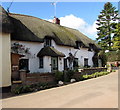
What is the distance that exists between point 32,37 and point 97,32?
84.8 ft

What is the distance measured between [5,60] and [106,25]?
30.7m

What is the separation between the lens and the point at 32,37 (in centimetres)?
1542

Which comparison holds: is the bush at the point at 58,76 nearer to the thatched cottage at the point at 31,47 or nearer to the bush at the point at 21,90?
the thatched cottage at the point at 31,47

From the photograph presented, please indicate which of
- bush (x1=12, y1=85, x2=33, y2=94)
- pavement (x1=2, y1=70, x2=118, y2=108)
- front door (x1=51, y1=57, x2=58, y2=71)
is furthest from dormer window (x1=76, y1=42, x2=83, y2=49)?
pavement (x1=2, y1=70, x2=118, y2=108)

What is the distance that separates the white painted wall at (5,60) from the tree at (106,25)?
28041mm

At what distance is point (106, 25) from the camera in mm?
36406

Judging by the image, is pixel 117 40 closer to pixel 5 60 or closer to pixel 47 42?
pixel 47 42

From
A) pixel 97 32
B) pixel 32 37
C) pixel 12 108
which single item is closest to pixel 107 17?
pixel 97 32

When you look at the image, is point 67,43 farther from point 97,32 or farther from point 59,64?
point 97,32

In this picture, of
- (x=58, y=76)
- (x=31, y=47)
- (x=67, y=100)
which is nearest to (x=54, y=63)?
(x=31, y=47)

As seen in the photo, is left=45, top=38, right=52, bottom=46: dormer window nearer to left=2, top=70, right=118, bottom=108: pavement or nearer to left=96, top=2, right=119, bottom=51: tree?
left=2, top=70, right=118, bottom=108: pavement

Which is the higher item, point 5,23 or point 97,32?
point 97,32

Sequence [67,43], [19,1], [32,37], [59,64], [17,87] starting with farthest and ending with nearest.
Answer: [67,43] → [59,64] → [32,37] → [19,1] → [17,87]

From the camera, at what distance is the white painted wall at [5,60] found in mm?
10906
